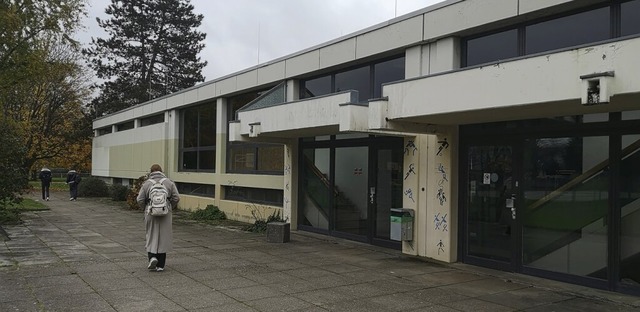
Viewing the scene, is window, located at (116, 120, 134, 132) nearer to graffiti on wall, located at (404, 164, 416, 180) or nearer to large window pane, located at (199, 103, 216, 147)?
large window pane, located at (199, 103, 216, 147)

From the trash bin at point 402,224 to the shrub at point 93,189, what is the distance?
21592 millimetres

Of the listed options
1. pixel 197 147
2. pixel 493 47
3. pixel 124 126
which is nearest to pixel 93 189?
pixel 124 126

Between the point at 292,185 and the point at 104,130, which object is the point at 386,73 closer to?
the point at 292,185

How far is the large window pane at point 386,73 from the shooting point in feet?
34.5

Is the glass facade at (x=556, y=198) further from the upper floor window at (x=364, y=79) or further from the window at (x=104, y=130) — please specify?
the window at (x=104, y=130)

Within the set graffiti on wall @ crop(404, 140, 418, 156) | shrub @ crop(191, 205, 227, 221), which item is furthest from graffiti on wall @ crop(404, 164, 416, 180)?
shrub @ crop(191, 205, 227, 221)

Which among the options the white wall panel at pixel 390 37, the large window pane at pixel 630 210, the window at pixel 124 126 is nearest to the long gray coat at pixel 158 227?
the white wall panel at pixel 390 37

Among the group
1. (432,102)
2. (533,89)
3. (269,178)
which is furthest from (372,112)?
(269,178)

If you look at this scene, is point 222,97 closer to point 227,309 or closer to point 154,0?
point 227,309

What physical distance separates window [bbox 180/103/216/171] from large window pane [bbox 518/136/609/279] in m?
12.3

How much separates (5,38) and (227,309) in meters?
10.9

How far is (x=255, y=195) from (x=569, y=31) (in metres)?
10.2

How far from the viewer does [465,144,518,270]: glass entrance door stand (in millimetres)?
8352

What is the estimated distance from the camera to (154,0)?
45.7m
